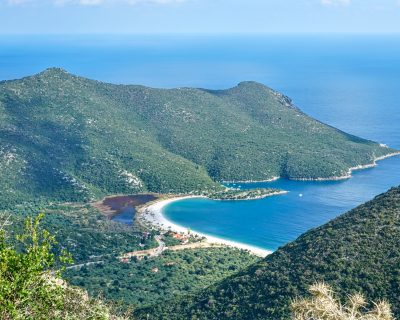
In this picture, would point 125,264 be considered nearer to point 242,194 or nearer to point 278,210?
point 278,210

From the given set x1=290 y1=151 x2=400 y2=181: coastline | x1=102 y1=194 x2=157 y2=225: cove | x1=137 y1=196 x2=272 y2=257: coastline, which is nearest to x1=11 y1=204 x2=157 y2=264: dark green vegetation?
x1=102 y1=194 x2=157 y2=225: cove

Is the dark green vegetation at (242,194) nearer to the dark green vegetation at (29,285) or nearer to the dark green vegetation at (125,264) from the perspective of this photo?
the dark green vegetation at (125,264)

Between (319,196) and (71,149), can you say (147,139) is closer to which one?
(71,149)

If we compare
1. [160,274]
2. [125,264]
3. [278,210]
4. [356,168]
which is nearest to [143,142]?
[278,210]

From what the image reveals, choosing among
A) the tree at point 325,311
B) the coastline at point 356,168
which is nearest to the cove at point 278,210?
the coastline at point 356,168

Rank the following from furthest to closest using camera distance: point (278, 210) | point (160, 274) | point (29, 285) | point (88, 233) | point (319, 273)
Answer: point (278, 210) → point (88, 233) → point (160, 274) → point (319, 273) → point (29, 285)
